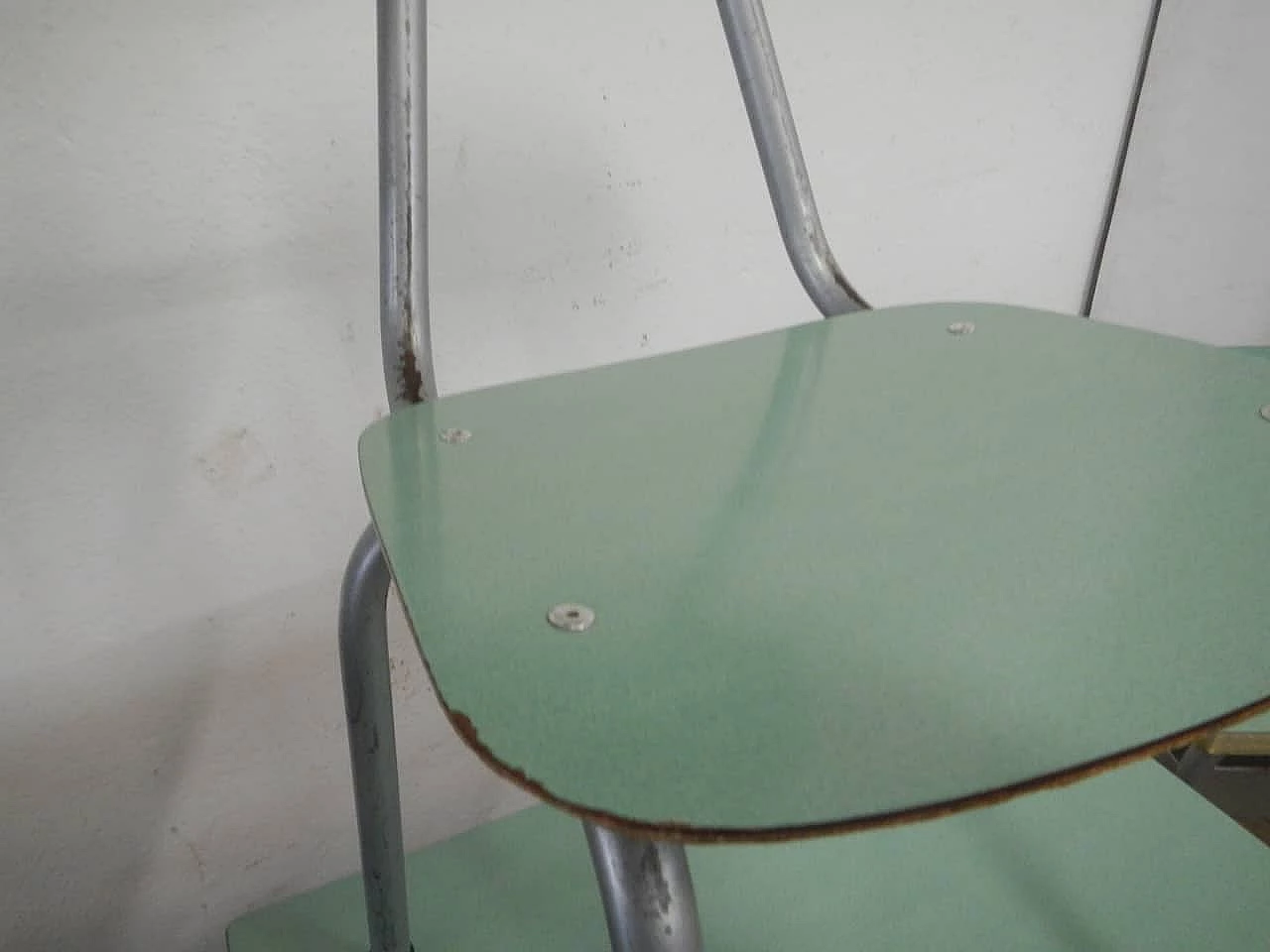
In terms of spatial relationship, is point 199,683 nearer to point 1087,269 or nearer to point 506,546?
point 506,546

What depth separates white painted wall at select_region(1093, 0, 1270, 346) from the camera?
0.92 m

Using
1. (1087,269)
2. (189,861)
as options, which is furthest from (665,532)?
(1087,269)

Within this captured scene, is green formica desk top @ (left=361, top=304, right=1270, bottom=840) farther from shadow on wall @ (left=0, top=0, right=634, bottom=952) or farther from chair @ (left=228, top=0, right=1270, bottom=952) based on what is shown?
shadow on wall @ (left=0, top=0, right=634, bottom=952)

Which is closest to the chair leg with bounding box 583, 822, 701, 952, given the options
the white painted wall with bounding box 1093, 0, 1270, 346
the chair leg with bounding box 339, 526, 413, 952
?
the chair leg with bounding box 339, 526, 413, 952

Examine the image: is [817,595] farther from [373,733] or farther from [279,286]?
[279,286]

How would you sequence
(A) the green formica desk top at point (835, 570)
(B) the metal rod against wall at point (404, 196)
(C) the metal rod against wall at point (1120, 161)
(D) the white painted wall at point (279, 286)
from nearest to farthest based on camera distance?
(A) the green formica desk top at point (835, 570) → (B) the metal rod against wall at point (404, 196) → (D) the white painted wall at point (279, 286) → (C) the metal rod against wall at point (1120, 161)

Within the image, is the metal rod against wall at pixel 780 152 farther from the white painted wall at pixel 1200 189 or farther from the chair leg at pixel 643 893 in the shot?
the white painted wall at pixel 1200 189

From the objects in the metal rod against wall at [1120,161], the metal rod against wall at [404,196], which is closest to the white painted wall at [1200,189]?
the metal rod against wall at [1120,161]

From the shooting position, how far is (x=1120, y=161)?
0.97 m

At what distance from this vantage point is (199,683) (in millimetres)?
701

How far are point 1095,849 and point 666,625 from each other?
20.5 inches

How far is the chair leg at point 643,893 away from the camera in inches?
10.5

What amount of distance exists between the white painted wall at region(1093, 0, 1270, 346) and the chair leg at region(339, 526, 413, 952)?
85cm

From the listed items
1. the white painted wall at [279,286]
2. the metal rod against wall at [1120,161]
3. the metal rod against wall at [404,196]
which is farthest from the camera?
the metal rod against wall at [1120,161]
